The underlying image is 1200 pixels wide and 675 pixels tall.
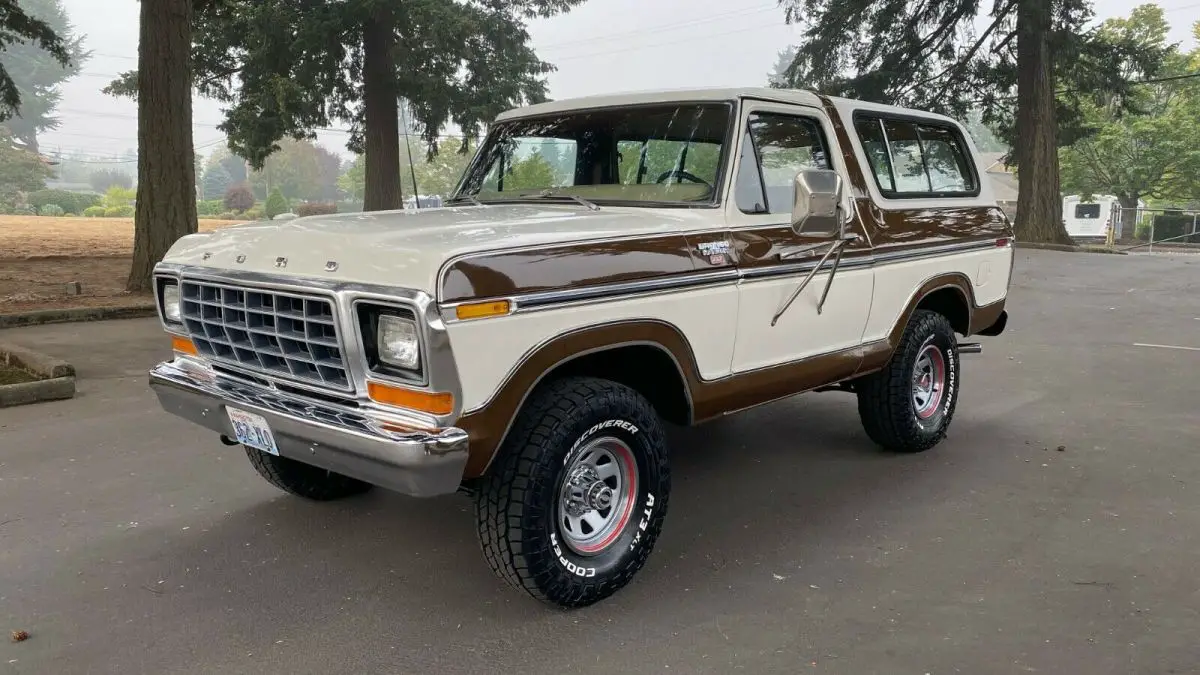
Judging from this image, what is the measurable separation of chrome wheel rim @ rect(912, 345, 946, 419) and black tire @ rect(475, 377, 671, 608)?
2.57 meters

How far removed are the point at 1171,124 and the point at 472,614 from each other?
48105mm

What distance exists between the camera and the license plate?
3418 millimetres

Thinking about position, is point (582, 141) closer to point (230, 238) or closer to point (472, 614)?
point (230, 238)

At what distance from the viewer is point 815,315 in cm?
447

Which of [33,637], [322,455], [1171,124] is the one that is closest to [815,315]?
[322,455]

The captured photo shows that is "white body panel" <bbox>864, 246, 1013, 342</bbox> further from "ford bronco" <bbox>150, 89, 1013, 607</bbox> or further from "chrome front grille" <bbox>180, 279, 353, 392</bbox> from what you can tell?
"chrome front grille" <bbox>180, 279, 353, 392</bbox>

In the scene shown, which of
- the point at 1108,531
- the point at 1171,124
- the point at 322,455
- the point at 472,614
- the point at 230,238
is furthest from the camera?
the point at 1171,124

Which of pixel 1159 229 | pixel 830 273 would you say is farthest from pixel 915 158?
pixel 1159 229

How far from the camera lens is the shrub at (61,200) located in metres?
66.6

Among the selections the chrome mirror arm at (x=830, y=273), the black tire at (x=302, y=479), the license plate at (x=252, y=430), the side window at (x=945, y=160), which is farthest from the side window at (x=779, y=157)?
the black tire at (x=302, y=479)

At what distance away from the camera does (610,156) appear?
14.8 feet

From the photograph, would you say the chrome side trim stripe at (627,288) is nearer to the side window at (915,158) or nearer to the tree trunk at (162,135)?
the side window at (915,158)

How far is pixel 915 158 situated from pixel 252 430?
3957 millimetres

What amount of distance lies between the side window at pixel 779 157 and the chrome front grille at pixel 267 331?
193 cm
